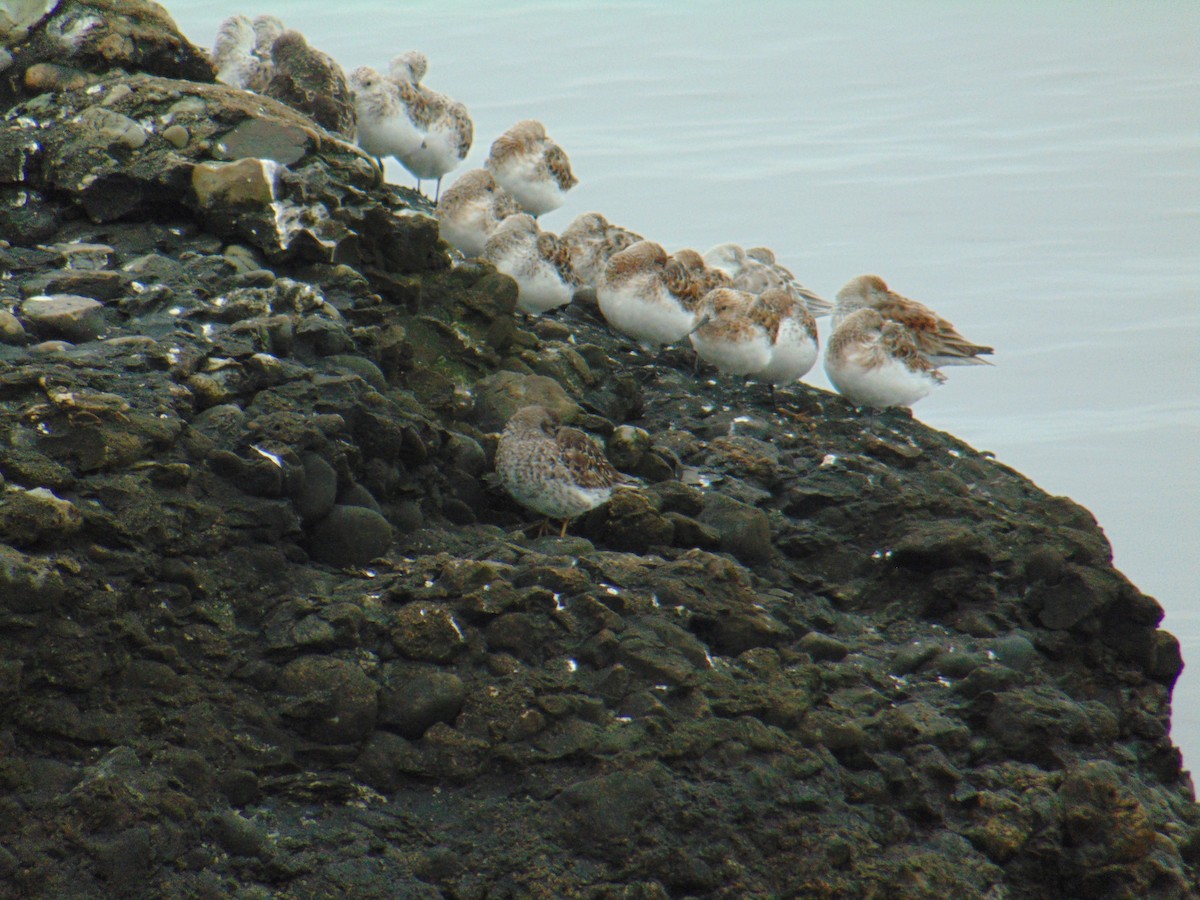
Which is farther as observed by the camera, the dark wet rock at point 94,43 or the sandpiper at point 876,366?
the sandpiper at point 876,366

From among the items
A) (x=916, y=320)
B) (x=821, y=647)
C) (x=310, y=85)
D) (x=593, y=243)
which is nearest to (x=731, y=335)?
(x=916, y=320)

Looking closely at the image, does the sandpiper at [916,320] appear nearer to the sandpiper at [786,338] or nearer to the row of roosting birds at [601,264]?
the row of roosting birds at [601,264]

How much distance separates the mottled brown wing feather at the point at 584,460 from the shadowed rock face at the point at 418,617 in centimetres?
15

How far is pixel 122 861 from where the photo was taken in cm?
400

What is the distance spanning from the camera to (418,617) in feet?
15.9

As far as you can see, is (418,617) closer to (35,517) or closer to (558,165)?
(35,517)

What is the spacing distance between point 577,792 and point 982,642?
268 cm

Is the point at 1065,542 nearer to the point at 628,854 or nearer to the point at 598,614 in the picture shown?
the point at 598,614

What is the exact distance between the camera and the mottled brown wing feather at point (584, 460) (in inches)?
239

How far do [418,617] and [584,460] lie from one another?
59.5 inches

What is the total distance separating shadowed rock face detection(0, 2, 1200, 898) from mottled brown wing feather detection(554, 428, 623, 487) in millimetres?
150

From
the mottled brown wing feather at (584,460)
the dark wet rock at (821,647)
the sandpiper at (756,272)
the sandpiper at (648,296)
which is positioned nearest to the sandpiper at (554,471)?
the mottled brown wing feather at (584,460)

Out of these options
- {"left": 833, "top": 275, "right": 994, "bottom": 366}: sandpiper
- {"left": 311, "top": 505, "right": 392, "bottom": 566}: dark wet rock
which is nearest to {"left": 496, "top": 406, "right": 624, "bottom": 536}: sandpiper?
{"left": 311, "top": 505, "right": 392, "bottom": 566}: dark wet rock

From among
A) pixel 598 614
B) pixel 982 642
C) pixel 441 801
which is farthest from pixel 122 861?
pixel 982 642
